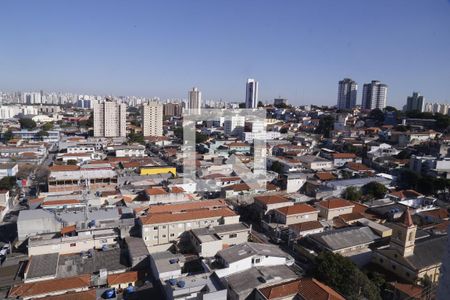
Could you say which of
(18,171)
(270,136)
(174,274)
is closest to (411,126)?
(270,136)

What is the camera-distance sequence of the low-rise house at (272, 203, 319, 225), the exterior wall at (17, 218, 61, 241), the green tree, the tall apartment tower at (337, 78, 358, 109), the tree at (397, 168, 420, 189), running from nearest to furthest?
the exterior wall at (17, 218, 61, 241) → the low-rise house at (272, 203, 319, 225) → the tree at (397, 168, 420, 189) → the green tree → the tall apartment tower at (337, 78, 358, 109)

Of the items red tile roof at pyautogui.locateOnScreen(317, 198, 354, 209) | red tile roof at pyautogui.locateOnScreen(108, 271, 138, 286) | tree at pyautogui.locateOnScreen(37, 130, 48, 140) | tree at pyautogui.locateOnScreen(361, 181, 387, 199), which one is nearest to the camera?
red tile roof at pyautogui.locateOnScreen(108, 271, 138, 286)

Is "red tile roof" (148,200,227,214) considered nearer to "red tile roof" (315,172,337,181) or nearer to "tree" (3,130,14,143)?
"red tile roof" (315,172,337,181)

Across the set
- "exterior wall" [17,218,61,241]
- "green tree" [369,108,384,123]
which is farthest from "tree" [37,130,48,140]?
"green tree" [369,108,384,123]

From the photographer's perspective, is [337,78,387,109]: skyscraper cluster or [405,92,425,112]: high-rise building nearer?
[405,92,425,112]: high-rise building

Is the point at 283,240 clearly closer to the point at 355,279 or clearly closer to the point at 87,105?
the point at 355,279

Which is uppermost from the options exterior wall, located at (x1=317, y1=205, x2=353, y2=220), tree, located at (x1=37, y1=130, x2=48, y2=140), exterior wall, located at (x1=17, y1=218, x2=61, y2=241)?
tree, located at (x1=37, y1=130, x2=48, y2=140)

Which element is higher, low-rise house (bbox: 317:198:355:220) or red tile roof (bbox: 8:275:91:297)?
low-rise house (bbox: 317:198:355:220)
